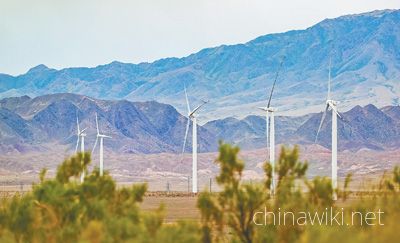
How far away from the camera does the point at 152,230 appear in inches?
795

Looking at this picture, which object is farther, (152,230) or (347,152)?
(347,152)

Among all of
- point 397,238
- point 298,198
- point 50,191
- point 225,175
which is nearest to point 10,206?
point 50,191

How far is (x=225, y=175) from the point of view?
23.0m

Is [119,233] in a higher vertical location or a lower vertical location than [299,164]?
lower

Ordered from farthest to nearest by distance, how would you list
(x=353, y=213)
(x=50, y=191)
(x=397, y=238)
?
(x=50, y=191) < (x=353, y=213) < (x=397, y=238)

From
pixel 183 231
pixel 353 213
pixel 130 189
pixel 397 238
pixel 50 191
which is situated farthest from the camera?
pixel 130 189

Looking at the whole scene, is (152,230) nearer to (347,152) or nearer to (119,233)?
(119,233)

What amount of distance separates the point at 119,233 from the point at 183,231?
1.31 meters

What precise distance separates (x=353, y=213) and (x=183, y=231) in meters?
5.25

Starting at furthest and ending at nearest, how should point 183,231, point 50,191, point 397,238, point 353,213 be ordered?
point 50,191
point 353,213
point 183,231
point 397,238

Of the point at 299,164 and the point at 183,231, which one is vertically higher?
the point at 299,164

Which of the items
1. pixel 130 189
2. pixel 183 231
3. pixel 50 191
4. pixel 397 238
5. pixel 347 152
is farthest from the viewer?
pixel 347 152

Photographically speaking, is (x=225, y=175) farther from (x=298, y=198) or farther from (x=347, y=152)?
(x=347, y=152)

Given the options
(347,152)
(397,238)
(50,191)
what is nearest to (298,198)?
(50,191)
